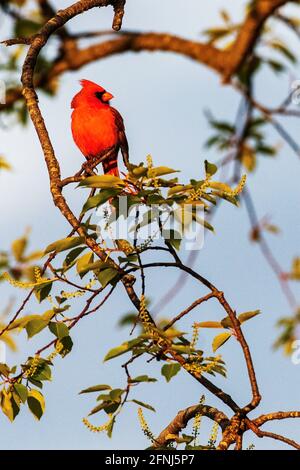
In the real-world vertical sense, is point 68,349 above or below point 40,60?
below

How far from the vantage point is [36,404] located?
Answer: 3561 millimetres

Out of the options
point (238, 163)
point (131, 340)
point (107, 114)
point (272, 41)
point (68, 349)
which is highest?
point (107, 114)

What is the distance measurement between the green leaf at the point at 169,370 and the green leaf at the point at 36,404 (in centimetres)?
68

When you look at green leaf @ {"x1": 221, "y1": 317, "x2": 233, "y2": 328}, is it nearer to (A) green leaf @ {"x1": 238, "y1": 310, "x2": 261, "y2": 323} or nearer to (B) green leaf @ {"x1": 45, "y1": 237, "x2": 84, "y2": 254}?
(A) green leaf @ {"x1": 238, "y1": 310, "x2": 261, "y2": 323}

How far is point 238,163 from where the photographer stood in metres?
4.64

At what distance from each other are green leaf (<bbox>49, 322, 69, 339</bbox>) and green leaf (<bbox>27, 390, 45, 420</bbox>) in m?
0.35

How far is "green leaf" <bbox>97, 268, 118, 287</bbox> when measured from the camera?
320 centimetres

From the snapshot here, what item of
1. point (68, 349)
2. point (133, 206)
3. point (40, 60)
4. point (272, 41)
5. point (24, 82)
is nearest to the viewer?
point (133, 206)

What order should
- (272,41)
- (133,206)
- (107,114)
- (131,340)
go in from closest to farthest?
1. (131,340)
2. (133,206)
3. (272,41)
4. (107,114)

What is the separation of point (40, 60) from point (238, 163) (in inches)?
84.7

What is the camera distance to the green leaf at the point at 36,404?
3.55 meters

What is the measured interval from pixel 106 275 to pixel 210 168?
0.52 m
